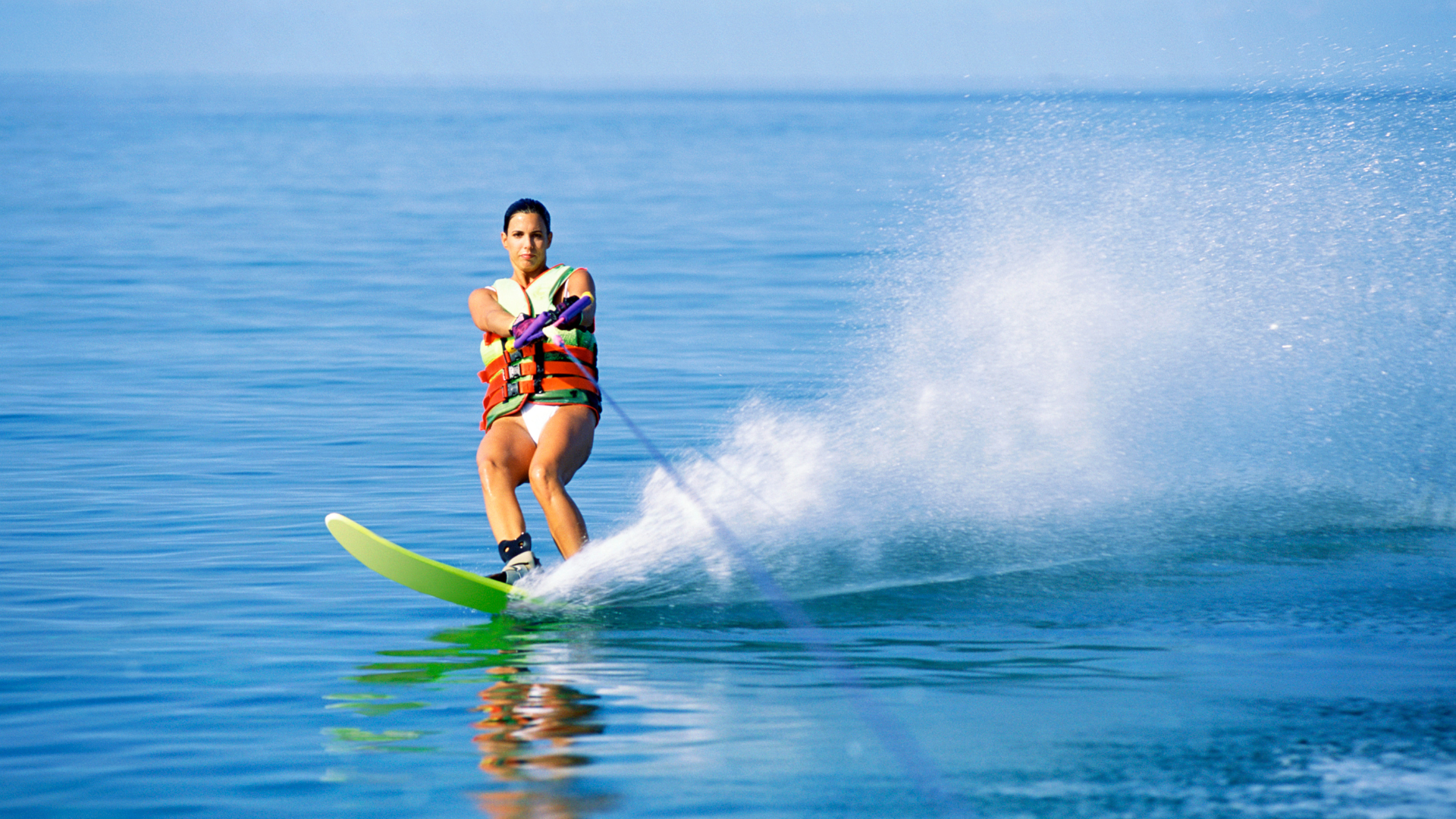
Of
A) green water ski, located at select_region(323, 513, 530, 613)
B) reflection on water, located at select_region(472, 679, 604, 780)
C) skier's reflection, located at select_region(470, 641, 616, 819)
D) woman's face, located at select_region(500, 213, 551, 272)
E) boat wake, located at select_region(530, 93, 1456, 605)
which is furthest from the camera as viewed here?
boat wake, located at select_region(530, 93, 1456, 605)

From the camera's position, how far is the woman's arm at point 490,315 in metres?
5.85

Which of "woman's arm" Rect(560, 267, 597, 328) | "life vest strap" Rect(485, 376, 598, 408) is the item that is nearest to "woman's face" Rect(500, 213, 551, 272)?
"woman's arm" Rect(560, 267, 597, 328)

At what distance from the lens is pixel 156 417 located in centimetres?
1017

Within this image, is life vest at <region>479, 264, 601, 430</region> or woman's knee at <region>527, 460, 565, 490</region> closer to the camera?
woman's knee at <region>527, 460, 565, 490</region>

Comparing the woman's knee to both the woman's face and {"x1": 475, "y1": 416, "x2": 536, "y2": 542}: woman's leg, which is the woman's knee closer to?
{"x1": 475, "y1": 416, "x2": 536, "y2": 542}: woman's leg

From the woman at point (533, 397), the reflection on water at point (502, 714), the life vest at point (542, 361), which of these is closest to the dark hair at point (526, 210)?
the woman at point (533, 397)

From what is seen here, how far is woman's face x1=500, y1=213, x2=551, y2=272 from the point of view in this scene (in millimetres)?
5969

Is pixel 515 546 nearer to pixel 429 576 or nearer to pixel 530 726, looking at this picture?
pixel 429 576

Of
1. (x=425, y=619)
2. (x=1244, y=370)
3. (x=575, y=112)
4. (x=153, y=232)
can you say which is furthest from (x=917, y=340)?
(x=575, y=112)

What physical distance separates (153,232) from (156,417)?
50.3 ft

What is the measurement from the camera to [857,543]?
6.63 metres

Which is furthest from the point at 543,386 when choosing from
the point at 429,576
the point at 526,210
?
the point at 429,576

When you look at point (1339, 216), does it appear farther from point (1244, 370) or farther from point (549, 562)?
point (549, 562)

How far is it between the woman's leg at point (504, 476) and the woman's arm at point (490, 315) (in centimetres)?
39
